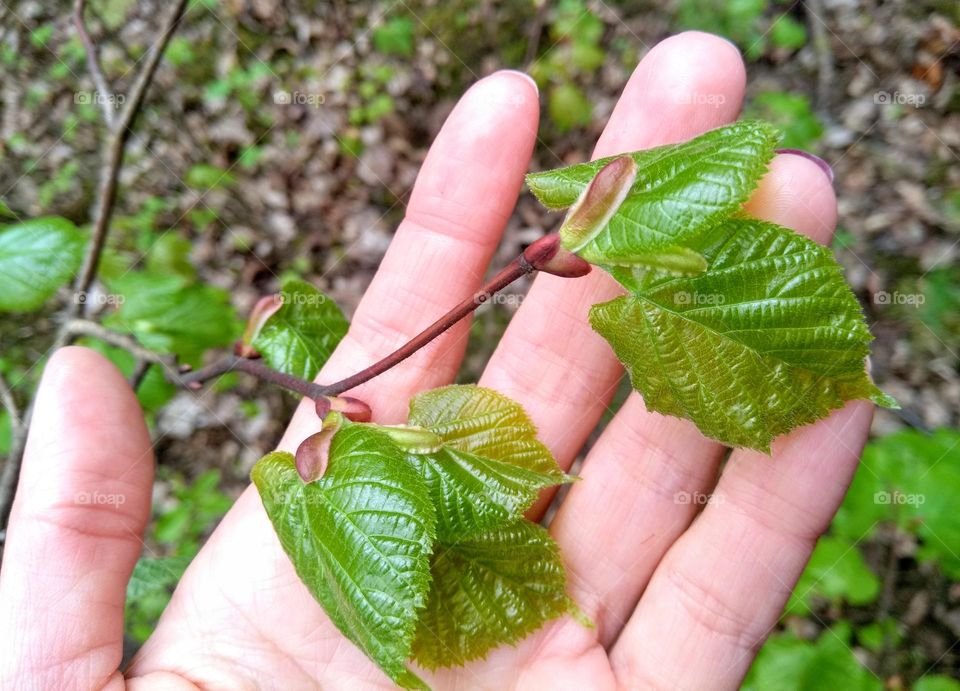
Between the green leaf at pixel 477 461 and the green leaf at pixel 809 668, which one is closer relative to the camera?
the green leaf at pixel 477 461

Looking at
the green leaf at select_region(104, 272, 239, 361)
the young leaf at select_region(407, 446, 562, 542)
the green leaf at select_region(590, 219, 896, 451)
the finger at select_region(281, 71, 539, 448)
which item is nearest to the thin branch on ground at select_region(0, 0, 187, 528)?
the green leaf at select_region(104, 272, 239, 361)

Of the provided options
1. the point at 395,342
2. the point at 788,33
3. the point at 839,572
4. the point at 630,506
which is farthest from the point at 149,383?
the point at 788,33

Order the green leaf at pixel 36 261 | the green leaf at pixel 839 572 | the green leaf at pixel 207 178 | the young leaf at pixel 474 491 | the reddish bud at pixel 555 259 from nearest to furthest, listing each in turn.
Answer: the reddish bud at pixel 555 259, the young leaf at pixel 474 491, the green leaf at pixel 36 261, the green leaf at pixel 839 572, the green leaf at pixel 207 178

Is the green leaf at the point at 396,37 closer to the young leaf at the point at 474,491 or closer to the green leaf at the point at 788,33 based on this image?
the green leaf at the point at 788,33

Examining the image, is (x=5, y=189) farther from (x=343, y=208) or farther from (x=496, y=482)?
(x=496, y=482)

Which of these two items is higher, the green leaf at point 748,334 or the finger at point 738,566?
the green leaf at point 748,334

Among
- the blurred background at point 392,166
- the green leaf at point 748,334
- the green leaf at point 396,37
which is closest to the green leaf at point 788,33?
the blurred background at point 392,166

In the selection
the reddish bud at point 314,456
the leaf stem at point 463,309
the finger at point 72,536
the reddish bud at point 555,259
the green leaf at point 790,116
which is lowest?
the finger at point 72,536

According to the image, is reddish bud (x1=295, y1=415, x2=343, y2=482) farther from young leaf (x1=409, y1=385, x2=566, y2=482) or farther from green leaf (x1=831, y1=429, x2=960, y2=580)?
green leaf (x1=831, y1=429, x2=960, y2=580)
